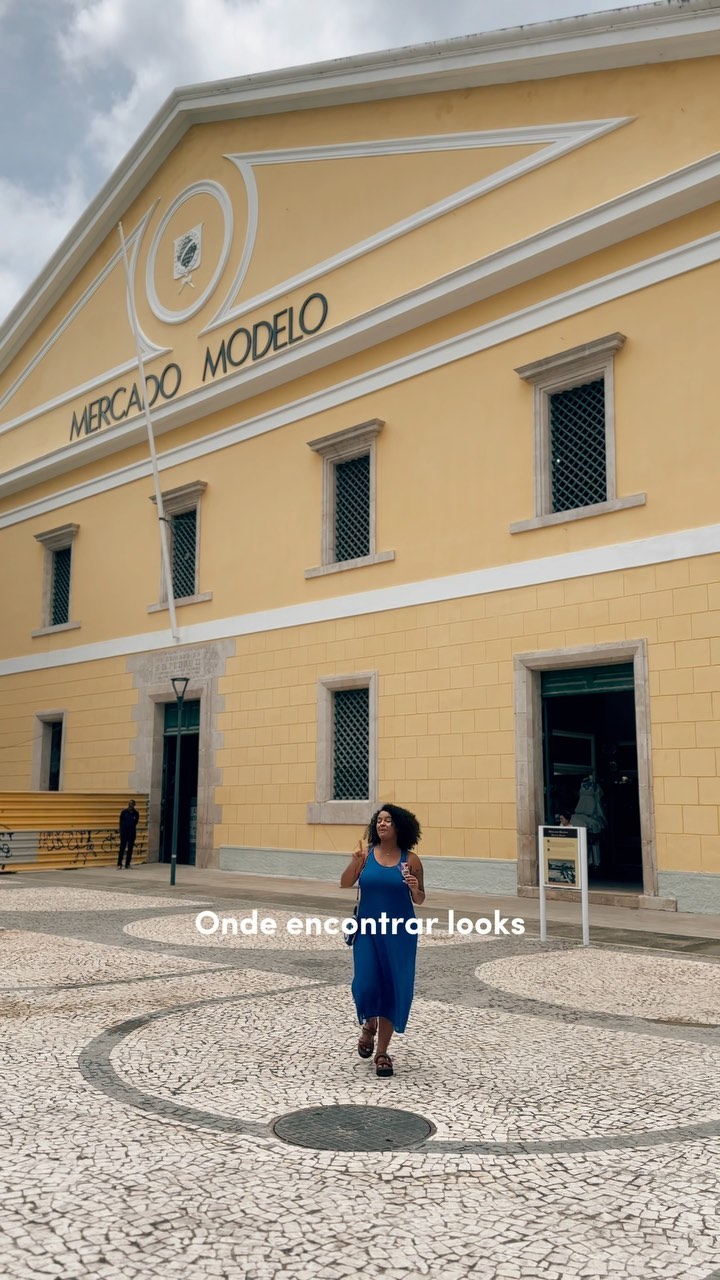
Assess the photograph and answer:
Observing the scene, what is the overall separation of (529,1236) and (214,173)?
21666mm

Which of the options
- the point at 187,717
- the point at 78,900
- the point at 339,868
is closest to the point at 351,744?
the point at 339,868

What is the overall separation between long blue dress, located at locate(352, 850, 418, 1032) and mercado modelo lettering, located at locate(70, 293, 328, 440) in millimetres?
14677

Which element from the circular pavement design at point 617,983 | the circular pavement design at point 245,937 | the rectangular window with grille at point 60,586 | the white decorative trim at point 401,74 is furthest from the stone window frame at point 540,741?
the rectangular window with grille at point 60,586

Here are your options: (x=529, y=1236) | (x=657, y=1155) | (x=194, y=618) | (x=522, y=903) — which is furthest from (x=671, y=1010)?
(x=194, y=618)

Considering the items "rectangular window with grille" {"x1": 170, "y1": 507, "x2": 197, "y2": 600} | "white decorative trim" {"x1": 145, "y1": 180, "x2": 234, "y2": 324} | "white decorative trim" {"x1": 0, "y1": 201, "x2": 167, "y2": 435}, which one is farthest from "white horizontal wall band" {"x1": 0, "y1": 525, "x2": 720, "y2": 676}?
"white decorative trim" {"x1": 145, "y1": 180, "x2": 234, "y2": 324}

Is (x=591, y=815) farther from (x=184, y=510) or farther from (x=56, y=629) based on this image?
(x=56, y=629)

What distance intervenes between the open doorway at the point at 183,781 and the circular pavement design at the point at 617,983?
478 inches

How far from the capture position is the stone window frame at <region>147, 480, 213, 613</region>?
20594mm

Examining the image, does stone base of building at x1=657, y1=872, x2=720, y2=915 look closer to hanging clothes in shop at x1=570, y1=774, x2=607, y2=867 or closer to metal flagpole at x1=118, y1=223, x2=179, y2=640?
hanging clothes in shop at x1=570, y1=774, x2=607, y2=867

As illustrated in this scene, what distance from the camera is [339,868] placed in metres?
16.9

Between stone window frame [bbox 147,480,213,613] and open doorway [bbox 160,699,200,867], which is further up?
stone window frame [bbox 147,480,213,613]

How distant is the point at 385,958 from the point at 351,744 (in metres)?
12.0

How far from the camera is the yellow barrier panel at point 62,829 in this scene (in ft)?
61.2

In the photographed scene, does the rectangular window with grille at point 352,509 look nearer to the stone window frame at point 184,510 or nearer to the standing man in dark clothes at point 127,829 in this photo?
the stone window frame at point 184,510
